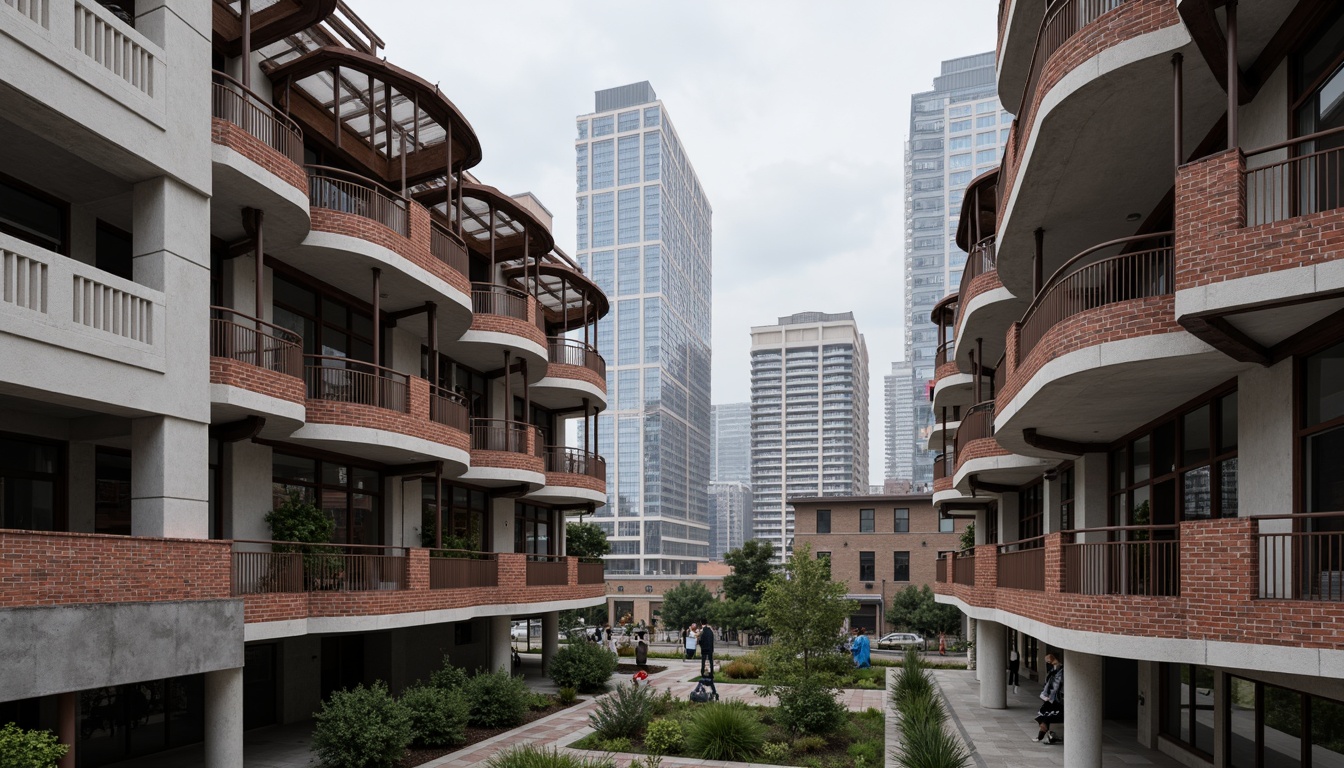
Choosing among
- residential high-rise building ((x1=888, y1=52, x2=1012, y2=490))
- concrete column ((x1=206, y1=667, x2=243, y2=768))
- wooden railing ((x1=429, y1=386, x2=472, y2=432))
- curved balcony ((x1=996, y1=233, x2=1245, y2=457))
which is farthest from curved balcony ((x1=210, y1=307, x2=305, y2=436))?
residential high-rise building ((x1=888, y1=52, x2=1012, y2=490))

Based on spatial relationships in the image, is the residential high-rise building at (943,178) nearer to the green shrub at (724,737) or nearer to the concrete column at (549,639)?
the concrete column at (549,639)

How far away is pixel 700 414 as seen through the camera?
186 meters

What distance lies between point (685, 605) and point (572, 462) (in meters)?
34.4

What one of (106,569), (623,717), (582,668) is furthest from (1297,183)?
(582,668)

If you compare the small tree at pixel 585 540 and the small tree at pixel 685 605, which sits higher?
the small tree at pixel 585 540

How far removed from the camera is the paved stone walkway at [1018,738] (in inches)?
672

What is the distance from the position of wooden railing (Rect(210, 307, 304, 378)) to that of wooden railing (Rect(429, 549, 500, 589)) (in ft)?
19.8

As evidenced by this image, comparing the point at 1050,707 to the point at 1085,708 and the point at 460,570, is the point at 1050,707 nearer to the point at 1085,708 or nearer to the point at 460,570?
the point at 1085,708

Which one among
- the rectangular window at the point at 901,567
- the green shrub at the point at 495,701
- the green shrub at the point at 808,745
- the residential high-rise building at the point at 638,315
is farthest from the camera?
the residential high-rise building at the point at 638,315

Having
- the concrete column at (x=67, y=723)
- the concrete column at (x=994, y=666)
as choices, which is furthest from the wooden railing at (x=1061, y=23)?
the concrete column at (x=994, y=666)

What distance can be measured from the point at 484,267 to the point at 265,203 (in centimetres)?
1458

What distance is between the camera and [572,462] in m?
32.8

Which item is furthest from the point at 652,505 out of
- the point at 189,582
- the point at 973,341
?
the point at 189,582

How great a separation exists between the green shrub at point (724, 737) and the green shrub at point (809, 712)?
1.60m
